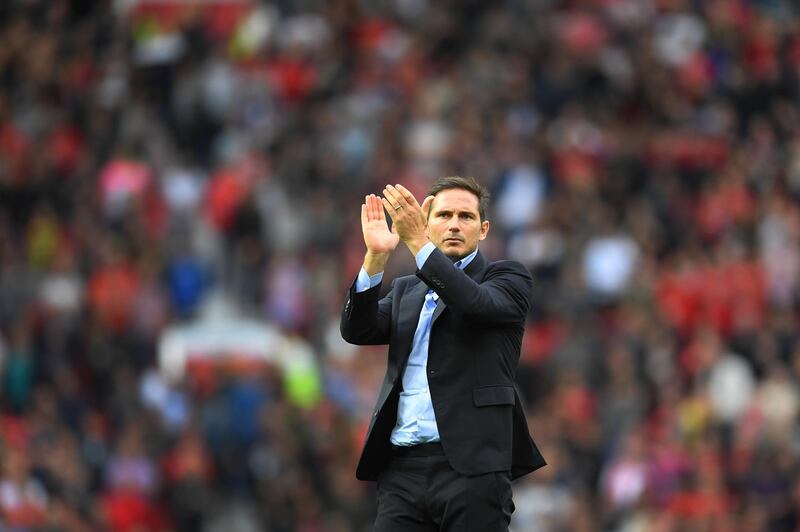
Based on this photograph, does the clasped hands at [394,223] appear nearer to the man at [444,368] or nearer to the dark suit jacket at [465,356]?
the man at [444,368]

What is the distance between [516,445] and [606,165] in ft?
→ 36.8

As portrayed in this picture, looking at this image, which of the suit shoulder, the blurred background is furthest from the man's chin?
the blurred background

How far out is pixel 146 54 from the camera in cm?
1850

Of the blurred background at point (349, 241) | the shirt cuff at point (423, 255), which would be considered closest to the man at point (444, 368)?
the shirt cuff at point (423, 255)

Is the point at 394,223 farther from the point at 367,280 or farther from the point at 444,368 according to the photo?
the point at 444,368

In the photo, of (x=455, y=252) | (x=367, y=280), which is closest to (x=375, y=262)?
(x=367, y=280)

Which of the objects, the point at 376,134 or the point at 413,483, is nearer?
the point at 413,483

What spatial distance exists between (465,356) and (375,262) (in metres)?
0.48

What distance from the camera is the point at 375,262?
591cm

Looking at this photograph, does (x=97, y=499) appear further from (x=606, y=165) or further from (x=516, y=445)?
(x=516, y=445)

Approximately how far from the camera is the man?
18.8ft

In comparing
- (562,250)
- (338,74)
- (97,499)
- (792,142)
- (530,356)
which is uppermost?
(338,74)

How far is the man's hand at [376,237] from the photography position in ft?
19.3

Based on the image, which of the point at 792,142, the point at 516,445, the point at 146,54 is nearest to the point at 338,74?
the point at 146,54
